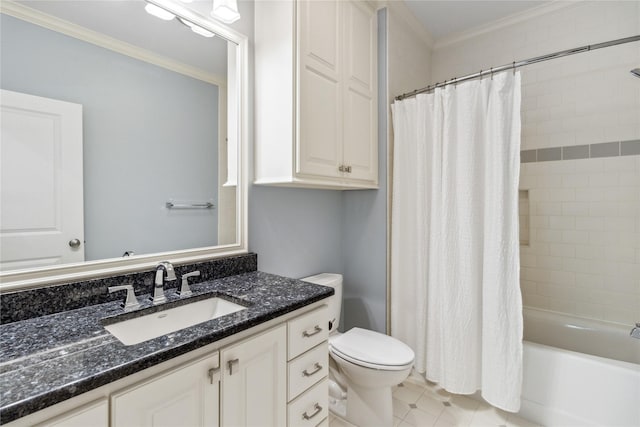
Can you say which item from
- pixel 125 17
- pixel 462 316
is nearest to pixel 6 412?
pixel 125 17

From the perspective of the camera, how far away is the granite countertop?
22.9 inches

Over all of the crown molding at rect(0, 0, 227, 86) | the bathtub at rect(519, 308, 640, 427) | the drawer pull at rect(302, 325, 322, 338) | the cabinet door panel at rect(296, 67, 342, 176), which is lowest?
the bathtub at rect(519, 308, 640, 427)

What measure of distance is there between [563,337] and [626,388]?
2.32ft

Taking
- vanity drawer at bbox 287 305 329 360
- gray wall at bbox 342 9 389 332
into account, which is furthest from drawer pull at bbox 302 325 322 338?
gray wall at bbox 342 9 389 332

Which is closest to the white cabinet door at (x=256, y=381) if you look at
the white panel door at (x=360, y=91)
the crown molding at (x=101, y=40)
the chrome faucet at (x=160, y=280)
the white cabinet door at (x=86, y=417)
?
the white cabinet door at (x=86, y=417)

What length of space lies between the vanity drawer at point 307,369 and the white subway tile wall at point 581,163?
192cm

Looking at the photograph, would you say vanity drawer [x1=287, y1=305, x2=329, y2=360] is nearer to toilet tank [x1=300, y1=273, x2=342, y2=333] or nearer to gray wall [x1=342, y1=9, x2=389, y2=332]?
toilet tank [x1=300, y1=273, x2=342, y2=333]

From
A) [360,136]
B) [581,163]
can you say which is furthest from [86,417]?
Answer: [581,163]

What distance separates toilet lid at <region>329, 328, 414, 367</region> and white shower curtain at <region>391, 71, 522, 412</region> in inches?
13.6

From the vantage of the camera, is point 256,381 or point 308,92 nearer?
point 256,381

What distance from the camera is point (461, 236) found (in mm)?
1704

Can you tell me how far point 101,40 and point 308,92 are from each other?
2.85 ft

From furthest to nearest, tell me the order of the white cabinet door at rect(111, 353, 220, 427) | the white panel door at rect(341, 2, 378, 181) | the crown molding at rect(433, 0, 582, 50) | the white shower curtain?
the crown molding at rect(433, 0, 582, 50) < the white panel door at rect(341, 2, 378, 181) < the white shower curtain < the white cabinet door at rect(111, 353, 220, 427)

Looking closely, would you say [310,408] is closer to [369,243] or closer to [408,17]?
[369,243]
